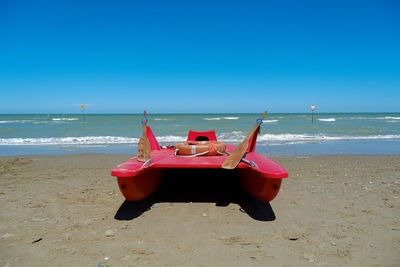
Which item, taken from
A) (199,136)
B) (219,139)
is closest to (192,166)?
(199,136)

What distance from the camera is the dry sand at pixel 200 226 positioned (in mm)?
2613

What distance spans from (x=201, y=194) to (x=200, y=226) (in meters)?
1.24

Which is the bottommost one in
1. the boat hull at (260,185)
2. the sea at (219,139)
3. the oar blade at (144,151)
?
the sea at (219,139)

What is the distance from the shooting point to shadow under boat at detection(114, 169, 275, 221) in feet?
12.5

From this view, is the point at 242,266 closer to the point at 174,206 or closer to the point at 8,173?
the point at 174,206

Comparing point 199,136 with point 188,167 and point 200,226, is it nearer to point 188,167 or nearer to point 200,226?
point 188,167

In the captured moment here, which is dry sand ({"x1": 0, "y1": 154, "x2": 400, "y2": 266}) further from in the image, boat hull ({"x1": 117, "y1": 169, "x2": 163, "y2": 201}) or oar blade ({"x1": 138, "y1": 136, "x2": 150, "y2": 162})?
oar blade ({"x1": 138, "y1": 136, "x2": 150, "y2": 162})

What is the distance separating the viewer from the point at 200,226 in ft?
10.9

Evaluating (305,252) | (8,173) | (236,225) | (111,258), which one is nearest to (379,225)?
(305,252)

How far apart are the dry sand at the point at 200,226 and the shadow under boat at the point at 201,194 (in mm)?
30

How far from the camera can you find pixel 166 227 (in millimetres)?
3297

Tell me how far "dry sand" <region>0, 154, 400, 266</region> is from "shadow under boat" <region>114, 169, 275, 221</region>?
0.10ft

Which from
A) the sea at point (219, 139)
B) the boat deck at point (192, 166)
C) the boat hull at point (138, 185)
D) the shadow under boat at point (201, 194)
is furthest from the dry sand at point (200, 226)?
the sea at point (219, 139)

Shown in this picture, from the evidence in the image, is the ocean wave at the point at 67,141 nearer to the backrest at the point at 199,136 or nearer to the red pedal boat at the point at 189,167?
the backrest at the point at 199,136
